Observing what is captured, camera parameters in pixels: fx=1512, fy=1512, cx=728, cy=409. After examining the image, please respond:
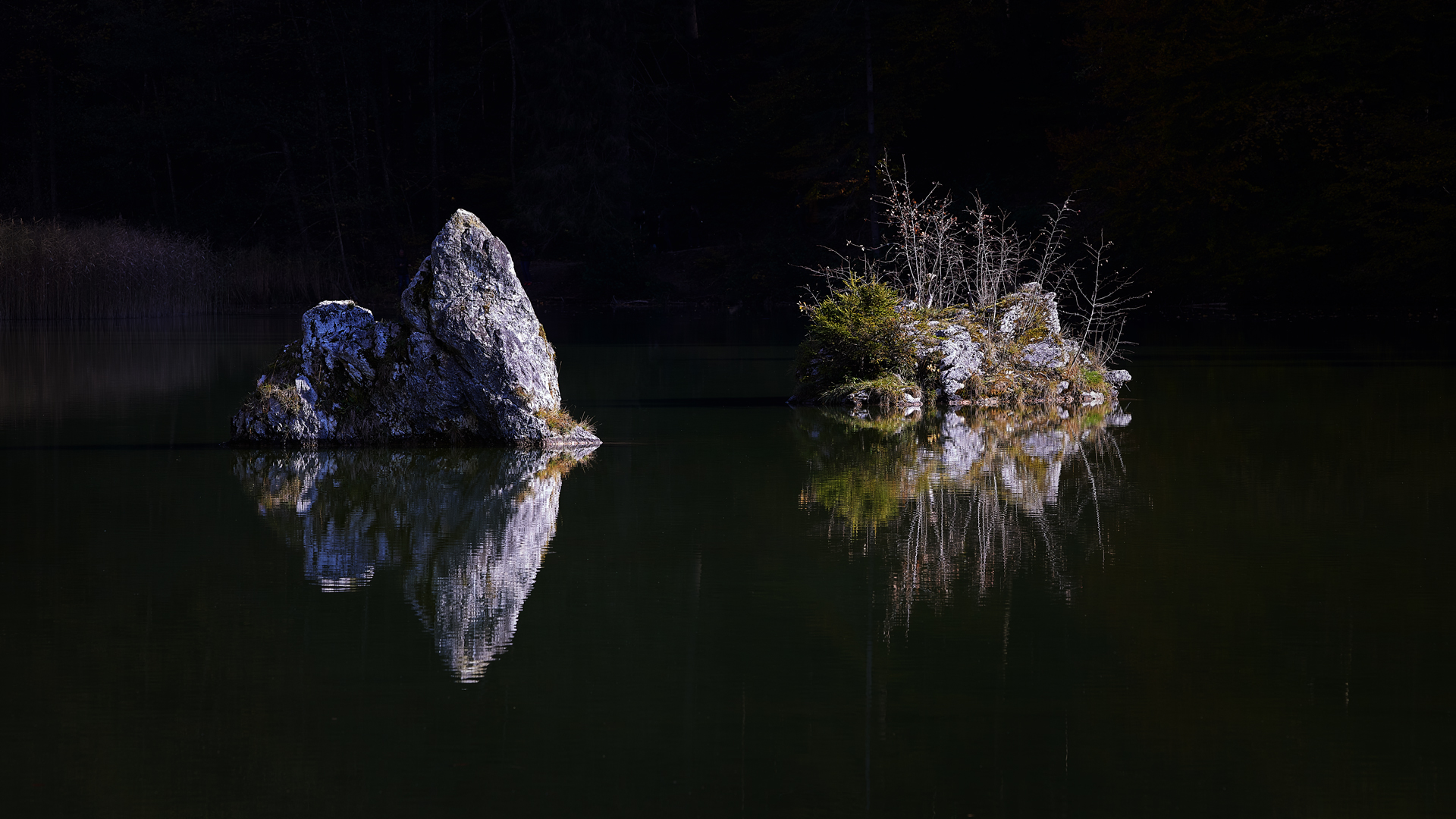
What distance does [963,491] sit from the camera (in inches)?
363

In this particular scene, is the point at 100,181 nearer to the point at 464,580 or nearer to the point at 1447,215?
the point at 1447,215

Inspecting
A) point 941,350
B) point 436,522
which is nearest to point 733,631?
point 436,522

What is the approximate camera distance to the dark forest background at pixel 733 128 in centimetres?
3206

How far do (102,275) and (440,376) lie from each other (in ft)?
71.7

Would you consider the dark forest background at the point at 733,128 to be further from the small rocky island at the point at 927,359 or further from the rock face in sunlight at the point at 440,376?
the rock face in sunlight at the point at 440,376

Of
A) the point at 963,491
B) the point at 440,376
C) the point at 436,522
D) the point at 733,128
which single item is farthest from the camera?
the point at 733,128

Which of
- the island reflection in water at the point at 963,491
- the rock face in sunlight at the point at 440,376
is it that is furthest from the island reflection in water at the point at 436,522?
the island reflection in water at the point at 963,491

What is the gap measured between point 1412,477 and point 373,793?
7.66 metres

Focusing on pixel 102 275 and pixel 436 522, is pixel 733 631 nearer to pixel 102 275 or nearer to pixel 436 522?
pixel 436 522

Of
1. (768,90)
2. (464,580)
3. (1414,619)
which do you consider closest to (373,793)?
(464,580)

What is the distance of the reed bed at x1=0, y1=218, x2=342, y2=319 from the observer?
29516mm

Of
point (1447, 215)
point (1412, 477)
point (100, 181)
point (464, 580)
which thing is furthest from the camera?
point (100, 181)

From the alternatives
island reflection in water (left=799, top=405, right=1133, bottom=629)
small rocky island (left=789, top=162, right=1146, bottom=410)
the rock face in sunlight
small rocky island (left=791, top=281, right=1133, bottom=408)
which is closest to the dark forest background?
small rocky island (left=789, top=162, right=1146, bottom=410)

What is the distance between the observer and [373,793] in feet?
13.5
